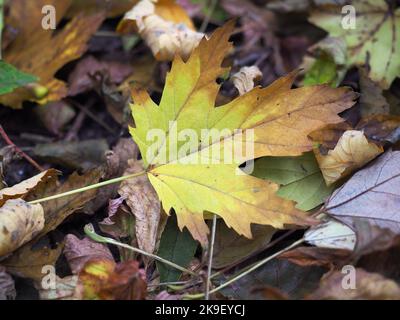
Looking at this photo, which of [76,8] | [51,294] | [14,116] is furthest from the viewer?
[76,8]

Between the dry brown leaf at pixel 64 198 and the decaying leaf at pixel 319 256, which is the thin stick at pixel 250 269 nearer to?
the decaying leaf at pixel 319 256

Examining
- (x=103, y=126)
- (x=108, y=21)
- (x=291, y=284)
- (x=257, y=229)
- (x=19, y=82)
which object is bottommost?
(x=291, y=284)

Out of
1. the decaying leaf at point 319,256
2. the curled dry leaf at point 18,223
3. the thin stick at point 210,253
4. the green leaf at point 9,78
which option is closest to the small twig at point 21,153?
the green leaf at point 9,78

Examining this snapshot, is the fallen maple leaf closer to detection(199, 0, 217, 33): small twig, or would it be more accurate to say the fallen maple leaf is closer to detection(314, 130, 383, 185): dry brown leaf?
detection(314, 130, 383, 185): dry brown leaf

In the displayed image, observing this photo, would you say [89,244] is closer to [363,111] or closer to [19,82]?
[19,82]

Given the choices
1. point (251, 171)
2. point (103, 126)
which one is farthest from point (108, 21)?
point (251, 171)

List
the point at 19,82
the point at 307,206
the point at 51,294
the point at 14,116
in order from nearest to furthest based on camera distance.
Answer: the point at 51,294, the point at 307,206, the point at 19,82, the point at 14,116

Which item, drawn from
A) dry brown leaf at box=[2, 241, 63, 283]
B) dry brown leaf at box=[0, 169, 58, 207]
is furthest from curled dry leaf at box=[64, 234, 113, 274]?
dry brown leaf at box=[0, 169, 58, 207]
